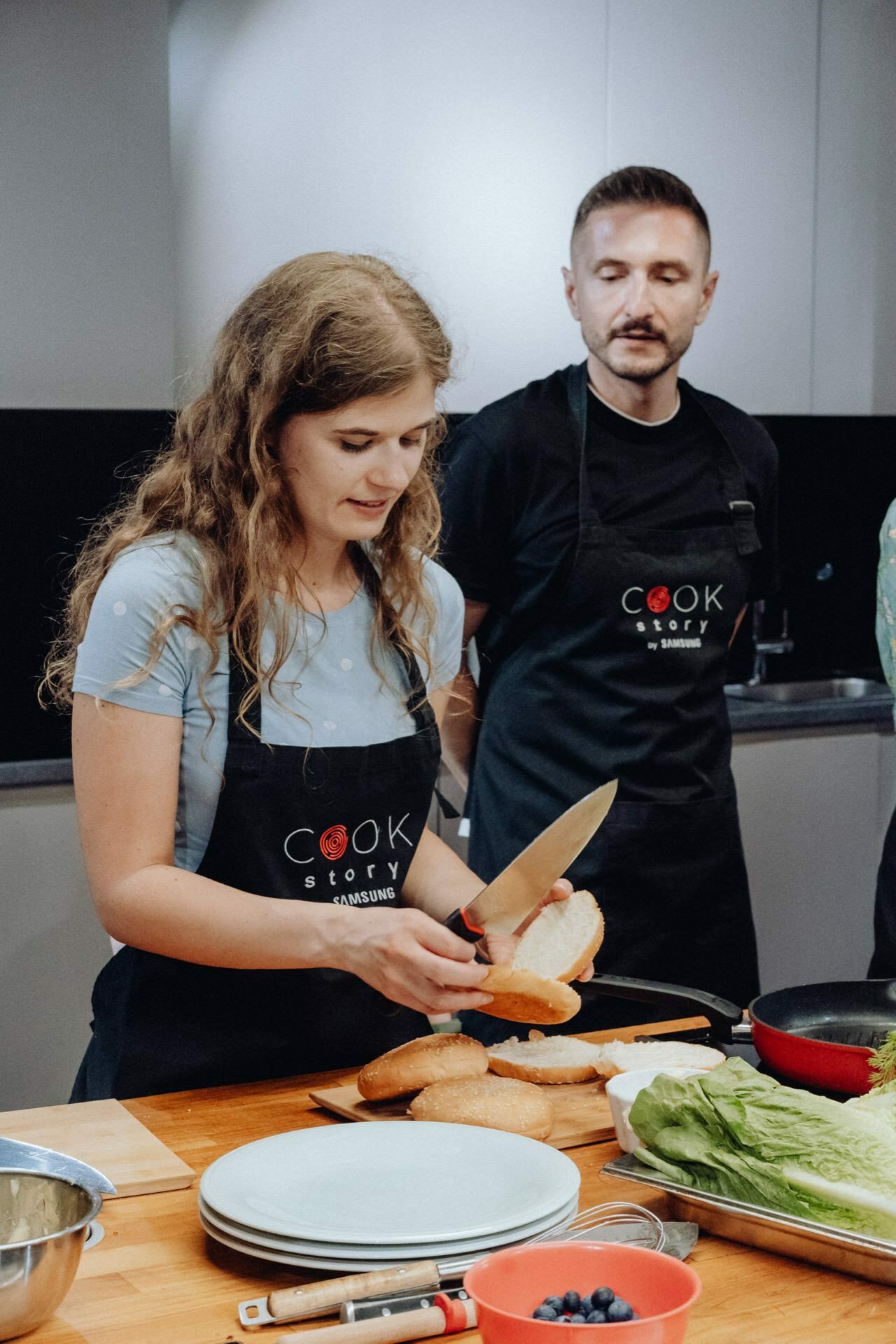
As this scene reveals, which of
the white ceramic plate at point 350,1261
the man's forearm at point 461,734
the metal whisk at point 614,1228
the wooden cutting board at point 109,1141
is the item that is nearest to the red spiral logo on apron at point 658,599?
the man's forearm at point 461,734

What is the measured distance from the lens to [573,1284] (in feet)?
2.98

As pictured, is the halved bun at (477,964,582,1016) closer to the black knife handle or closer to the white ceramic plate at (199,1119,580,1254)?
the black knife handle

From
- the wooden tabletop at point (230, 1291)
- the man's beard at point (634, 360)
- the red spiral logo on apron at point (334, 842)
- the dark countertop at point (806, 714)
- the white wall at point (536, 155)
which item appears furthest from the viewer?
the dark countertop at point (806, 714)

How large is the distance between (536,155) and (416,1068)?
105 inches

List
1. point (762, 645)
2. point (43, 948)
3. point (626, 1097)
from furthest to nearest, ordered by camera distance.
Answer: point (762, 645)
point (43, 948)
point (626, 1097)

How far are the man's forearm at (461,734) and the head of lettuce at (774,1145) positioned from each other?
1562 mm

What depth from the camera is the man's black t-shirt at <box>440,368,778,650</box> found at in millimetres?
2555

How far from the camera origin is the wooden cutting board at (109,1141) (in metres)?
1.19

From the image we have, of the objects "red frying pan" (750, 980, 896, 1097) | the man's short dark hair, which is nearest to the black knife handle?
"red frying pan" (750, 980, 896, 1097)

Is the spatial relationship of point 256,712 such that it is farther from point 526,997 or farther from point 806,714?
point 806,714

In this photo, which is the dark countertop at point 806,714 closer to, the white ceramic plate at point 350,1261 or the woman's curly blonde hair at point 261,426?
the woman's curly blonde hair at point 261,426

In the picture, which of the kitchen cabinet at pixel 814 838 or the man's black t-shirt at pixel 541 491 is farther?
the kitchen cabinet at pixel 814 838

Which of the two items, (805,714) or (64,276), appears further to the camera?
(805,714)

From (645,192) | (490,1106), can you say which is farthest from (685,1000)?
(645,192)
